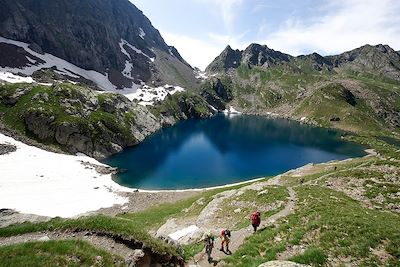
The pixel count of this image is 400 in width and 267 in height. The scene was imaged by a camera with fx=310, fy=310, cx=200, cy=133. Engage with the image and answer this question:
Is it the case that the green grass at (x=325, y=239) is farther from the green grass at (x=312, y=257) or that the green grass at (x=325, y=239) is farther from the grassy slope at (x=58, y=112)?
the grassy slope at (x=58, y=112)

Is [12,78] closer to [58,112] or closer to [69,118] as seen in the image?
[58,112]

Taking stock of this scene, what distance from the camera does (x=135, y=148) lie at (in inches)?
5256

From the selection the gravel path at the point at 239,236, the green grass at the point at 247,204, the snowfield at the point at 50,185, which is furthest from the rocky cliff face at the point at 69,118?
the gravel path at the point at 239,236

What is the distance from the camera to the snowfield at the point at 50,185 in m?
64.1

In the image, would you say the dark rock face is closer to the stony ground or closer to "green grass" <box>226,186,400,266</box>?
the stony ground

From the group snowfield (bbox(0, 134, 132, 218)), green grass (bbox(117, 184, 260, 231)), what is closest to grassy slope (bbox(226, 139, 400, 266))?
green grass (bbox(117, 184, 260, 231))

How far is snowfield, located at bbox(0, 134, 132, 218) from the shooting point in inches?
2525

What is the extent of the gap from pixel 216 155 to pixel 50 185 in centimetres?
6971

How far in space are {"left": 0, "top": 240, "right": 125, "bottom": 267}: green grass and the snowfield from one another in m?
50.4

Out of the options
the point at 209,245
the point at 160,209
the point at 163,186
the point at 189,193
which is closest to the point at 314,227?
the point at 209,245

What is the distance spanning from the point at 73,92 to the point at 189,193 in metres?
81.0

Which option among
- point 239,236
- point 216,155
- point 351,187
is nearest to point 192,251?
point 239,236

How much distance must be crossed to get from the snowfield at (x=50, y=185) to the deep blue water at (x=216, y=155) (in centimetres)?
1083

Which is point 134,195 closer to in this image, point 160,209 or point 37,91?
point 160,209
